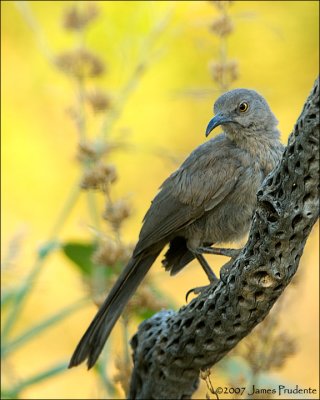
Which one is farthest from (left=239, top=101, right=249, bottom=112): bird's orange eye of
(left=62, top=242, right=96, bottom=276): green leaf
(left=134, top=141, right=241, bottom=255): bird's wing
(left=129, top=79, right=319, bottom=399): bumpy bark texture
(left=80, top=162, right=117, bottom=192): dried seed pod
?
(left=62, top=242, right=96, bottom=276): green leaf

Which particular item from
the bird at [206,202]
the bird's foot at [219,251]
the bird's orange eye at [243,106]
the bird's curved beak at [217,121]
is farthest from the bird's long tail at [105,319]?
the bird's orange eye at [243,106]

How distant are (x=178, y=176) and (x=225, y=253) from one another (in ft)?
1.48

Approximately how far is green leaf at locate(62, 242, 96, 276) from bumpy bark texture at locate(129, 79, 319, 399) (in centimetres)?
83

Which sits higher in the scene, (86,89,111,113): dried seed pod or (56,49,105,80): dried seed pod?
(56,49,105,80): dried seed pod

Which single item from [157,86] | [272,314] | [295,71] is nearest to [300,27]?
[295,71]

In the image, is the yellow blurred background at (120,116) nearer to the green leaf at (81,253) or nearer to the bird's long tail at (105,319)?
the green leaf at (81,253)

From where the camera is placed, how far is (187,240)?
15.4 feet

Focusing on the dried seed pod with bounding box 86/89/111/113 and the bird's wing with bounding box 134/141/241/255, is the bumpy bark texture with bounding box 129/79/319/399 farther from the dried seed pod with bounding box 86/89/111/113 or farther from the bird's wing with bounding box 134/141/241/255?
the dried seed pod with bounding box 86/89/111/113

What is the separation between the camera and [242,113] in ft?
15.5

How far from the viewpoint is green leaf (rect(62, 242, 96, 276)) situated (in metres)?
5.26

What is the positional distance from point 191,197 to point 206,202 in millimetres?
72

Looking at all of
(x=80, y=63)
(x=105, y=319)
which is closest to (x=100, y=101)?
(x=80, y=63)

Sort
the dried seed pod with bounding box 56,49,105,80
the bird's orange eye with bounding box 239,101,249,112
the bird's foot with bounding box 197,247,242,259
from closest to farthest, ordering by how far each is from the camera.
Result: the bird's foot with bounding box 197,247,242,259 → the bird's orange eye with bounding box 239,101,249,112 → the dried seed pod with bounding box 56,49,105,80

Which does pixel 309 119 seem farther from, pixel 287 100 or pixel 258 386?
pixel 287 100
